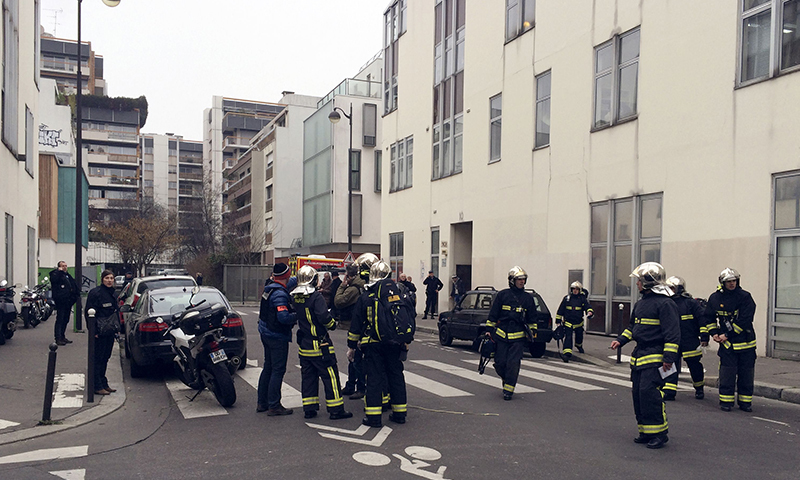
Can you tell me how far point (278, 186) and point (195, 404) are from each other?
2117 inches

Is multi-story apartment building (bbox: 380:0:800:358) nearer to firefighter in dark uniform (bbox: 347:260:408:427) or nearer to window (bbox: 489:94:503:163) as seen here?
window (bbox: 489:94:503:163)

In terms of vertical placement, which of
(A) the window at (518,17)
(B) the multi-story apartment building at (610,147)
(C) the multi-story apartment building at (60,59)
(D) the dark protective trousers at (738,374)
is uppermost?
(C) the multi-story apartment building at (60,59)

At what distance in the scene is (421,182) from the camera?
30.8m

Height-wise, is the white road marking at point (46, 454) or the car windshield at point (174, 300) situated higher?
the car windshield at point (174, 300)

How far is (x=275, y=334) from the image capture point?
321 inches

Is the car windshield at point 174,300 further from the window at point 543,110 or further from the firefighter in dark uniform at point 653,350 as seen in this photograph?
the window at point 543,110

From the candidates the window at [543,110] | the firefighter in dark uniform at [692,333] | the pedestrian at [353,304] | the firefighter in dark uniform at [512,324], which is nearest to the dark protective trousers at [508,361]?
the firefighter in dark uniform at [512,324]

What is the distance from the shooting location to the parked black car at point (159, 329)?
10688mm

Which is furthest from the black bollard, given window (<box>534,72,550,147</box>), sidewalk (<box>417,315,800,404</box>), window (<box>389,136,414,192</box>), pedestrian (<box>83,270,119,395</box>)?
window (<box>389,136,414,192</box>)

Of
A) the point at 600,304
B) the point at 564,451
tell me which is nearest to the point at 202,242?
the point at 600,304

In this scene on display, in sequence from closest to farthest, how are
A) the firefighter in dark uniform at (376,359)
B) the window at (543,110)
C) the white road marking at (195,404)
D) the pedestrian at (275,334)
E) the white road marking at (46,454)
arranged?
the white road marking at (46,454) < the firefighter in dark uniform at (376,359) < the pedestrian at (275,334) < the white road marking at (195,404) < the window at (543,110)

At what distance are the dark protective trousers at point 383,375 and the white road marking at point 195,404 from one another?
6.51ft

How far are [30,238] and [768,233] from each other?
23.9 metres

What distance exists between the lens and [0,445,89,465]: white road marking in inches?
248
